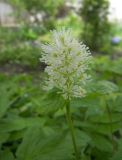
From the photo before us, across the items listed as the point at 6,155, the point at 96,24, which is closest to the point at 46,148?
the point at 6,155

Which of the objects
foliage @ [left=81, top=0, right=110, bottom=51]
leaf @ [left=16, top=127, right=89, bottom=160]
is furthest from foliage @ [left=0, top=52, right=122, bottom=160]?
foliage @ [left=81, top=0, right=110, bottom=51]

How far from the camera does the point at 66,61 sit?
1572 mm

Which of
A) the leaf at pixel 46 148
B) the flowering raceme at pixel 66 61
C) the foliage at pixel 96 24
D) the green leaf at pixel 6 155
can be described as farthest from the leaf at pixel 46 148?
the foliage at pixel 96 24

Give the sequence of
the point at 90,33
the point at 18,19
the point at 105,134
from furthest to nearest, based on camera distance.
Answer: the point at 18,19 → the point at 90,33 → the point at 105,134

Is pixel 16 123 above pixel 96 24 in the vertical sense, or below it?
above

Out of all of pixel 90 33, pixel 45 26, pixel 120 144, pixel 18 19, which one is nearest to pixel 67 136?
pixel 120 144

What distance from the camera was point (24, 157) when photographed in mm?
1736

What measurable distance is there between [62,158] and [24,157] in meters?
0.14

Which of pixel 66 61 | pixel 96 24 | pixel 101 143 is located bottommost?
pixel 96 24

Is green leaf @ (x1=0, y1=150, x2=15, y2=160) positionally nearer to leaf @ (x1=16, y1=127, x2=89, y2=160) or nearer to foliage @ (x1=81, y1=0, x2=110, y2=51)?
leaf @ (x1=16, y1=127, x2=89, y2=160)

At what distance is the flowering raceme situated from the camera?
1.57 m

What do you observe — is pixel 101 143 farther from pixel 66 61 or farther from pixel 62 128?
pixel 66 61

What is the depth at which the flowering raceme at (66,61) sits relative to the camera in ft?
5.16

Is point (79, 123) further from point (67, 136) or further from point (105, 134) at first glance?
point (67, 136)
